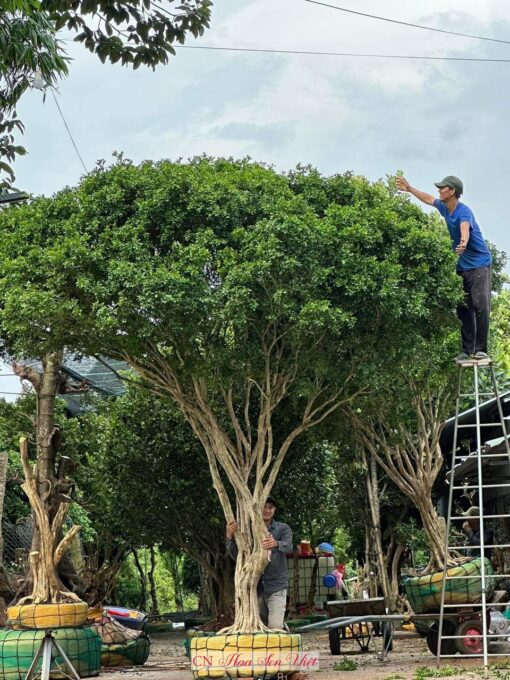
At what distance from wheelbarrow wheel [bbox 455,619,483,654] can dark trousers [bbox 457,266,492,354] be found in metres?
3.79

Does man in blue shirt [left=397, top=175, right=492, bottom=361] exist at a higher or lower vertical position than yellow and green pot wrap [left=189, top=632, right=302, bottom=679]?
higher

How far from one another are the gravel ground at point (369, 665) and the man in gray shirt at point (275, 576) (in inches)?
51.3

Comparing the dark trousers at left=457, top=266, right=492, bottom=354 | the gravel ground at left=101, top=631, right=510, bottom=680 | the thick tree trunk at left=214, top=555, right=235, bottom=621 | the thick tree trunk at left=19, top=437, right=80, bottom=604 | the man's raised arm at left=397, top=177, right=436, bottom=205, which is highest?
the man's raised arm at left=397, top=177, right=436, bottom=205

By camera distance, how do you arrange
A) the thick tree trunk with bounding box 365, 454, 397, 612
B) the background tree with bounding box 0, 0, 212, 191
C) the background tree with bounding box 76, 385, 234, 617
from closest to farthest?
the background tree with bounding box 0, 0, 212, 191 → the background tree with bounding box 76, 385, 234, 617 → the thick tree trunk with bounding box 365, 454, 397, 612

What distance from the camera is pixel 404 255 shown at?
11.3 m

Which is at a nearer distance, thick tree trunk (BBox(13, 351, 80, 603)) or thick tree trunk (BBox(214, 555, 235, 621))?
thick tree trunk (BBox(13, 351, 80, 603))

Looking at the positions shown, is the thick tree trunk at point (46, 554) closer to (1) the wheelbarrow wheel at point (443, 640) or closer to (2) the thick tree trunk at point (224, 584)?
(1) the wheelbarrow wheel at point (443, 640)

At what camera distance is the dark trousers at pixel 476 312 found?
11094 mm

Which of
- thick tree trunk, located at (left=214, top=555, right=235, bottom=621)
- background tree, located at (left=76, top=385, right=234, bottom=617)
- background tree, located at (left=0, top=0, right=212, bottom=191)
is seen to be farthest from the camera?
background tree, located at (left=76, top=385, right=234, bottom=617)

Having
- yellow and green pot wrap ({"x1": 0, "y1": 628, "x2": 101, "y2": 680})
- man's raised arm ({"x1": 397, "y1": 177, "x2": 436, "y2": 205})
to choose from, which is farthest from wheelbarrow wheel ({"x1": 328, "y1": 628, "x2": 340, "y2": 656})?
man's raised arm ({"x1": 397, "y1": 177, "x2": 436, "y2": 205})

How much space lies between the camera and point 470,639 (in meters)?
12.5

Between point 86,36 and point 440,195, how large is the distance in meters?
4.25

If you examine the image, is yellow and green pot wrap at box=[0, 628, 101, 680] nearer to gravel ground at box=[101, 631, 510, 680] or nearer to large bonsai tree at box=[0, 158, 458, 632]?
gravel ground at box=[101, 631, 510, 680]

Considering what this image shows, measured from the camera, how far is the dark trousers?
1109cm
